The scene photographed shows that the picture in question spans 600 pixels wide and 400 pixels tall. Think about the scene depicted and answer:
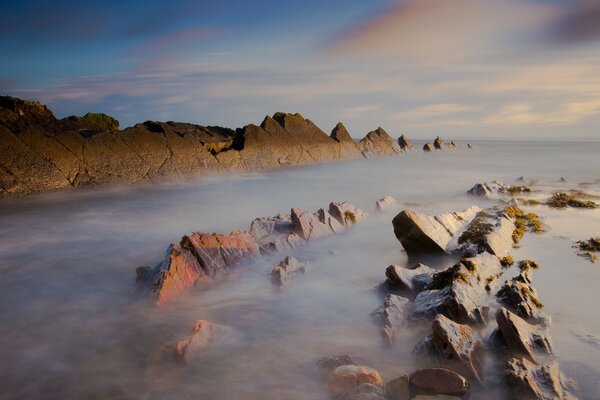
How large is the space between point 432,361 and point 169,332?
2.94 metres

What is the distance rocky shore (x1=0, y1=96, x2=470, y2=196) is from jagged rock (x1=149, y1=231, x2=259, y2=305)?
9.50 meters

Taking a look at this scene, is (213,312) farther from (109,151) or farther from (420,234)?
(109,151)

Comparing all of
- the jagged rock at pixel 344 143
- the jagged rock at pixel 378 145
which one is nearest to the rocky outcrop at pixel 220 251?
the jagged rock at pixel 344 143

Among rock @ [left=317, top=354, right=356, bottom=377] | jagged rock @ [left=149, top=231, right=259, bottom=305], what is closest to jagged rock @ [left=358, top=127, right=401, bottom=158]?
jagged rock @ [left=149, top=231, right=259, bottom=305]

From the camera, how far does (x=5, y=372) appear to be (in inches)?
152

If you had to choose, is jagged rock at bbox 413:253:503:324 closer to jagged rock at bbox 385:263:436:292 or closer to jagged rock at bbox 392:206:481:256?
jagged rock at bbox 385:263:436:292

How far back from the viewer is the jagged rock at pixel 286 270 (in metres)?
6.05

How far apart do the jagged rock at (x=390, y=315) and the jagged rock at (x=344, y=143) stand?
26.0 m

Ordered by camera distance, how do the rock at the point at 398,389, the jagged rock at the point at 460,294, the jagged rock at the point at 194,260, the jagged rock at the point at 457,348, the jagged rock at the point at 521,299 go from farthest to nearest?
the jagged rock at the point at 194,260, the jagged rock at the point at 521,299, the jagged rock at the point at 460,294, the jagged rock at the point at 457,348, the rock at the point at 398,389

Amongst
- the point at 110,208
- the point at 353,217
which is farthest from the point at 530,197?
the point at 110,208

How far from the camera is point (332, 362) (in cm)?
384

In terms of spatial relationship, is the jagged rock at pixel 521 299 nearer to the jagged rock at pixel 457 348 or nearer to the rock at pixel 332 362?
the jagged rock at pixel 457 348

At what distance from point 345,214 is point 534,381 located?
6.55m

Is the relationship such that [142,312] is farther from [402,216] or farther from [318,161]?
[318,161]
